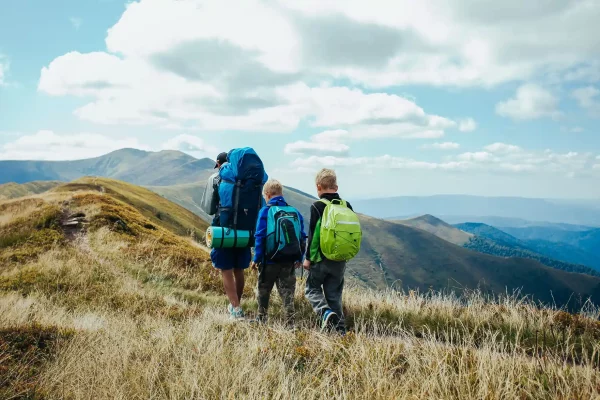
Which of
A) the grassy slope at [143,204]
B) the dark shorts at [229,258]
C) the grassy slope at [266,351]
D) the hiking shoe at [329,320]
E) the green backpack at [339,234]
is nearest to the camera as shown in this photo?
the grassy slope at [266,351]

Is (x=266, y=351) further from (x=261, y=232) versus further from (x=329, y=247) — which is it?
(x=261, y=232)

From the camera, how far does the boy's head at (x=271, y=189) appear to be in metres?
6.25

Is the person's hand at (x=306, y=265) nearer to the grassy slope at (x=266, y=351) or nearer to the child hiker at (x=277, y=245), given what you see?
the child hiker at (x=277, y=245)

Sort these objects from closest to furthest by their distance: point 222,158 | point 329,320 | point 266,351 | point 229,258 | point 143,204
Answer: point 266,351, point 329,320, point 229,258, point 222,158, point 143,204

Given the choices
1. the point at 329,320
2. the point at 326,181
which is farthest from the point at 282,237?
the point at 329,320

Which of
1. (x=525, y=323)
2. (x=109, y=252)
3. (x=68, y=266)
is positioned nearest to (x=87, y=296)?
(x=68, y=266)

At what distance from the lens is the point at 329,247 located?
19.1 feet

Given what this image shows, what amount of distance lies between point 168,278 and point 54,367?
657cm

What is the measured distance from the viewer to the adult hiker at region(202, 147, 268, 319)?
253 inches

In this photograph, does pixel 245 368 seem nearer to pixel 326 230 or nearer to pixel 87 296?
pixel 326 230

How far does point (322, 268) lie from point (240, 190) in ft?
6.27

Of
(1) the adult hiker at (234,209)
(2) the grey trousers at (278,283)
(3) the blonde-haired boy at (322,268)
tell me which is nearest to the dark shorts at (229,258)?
(1) the adult hiker at (234,209)

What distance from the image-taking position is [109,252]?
37.8ft

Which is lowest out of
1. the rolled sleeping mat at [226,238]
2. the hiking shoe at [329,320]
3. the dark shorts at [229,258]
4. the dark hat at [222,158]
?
the hiking shoe at [329,320]
